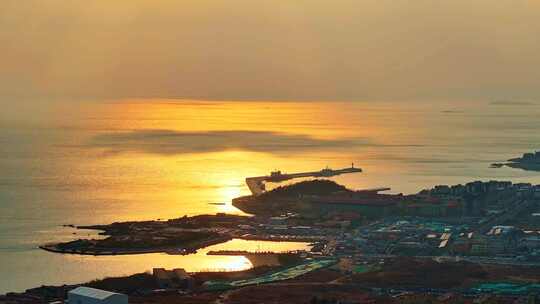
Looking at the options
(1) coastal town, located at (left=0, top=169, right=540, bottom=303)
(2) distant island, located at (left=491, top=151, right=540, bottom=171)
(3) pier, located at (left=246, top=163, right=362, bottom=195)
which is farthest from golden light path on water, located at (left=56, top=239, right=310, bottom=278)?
(2) distant island, located at (left=491, top=151, right=540, bottom=171)

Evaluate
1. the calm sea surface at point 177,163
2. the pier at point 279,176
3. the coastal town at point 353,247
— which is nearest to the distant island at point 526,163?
the calm sea surface at point 177,163

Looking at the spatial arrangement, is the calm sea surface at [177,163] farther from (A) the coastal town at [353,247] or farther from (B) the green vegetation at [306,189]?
(B) the green vegetation at [306,189]

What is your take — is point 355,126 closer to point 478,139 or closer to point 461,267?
point 478,139

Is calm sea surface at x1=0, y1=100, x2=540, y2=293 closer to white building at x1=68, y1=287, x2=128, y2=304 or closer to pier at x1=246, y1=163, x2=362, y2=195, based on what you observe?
pier at x1=246, y1=163, x2=362, y2=195

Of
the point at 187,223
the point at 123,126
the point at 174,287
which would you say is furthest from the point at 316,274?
the point at 123,126

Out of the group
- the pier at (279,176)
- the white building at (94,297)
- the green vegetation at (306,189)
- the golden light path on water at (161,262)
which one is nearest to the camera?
the white building at (94,297)
